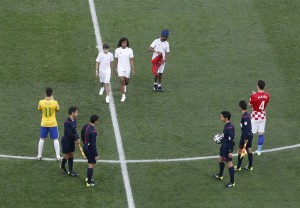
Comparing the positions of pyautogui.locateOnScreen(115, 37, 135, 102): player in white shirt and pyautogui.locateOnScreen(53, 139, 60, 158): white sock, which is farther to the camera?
pyautogui.locateOnScreen(115, 37, 135, 102): player in white shirt

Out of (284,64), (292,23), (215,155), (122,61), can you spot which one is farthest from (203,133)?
(292,23)

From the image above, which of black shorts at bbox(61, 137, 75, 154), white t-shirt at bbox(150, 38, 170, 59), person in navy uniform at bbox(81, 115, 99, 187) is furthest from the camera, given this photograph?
white t-shirt at bbox(150, 38, 170, 59)

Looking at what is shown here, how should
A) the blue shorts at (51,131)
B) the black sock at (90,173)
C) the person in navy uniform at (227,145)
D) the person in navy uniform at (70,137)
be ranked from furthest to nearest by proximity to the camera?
the blue shorts at (51,131), the person in navy uniform at (70,137), the black sock at (90,173), the person in navy uniform at (227,145)

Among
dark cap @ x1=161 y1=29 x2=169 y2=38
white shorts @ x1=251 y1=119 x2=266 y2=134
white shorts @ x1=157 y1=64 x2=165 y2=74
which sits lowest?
white shorts @ x1=251 y1=119 x2=266 y2=134

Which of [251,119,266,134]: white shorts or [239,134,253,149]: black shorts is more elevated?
[251,119,266,134]: white shorts

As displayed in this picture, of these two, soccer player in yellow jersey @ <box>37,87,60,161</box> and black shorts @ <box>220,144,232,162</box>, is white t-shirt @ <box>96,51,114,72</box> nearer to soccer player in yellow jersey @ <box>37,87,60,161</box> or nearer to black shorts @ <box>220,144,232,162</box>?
soccer player in yellow jersey @ <box>37,87,60,161</box>

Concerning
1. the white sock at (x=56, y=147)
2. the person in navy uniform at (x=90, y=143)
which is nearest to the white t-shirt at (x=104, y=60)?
the white sock at (x=56, y=147)

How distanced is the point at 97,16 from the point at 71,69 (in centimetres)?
373

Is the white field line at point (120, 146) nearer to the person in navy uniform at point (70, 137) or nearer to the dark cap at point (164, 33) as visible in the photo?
the person in navy uniform at point (70, 137)

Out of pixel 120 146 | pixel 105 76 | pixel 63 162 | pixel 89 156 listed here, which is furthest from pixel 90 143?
pixel 105 76

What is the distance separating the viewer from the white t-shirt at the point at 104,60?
25.7 m

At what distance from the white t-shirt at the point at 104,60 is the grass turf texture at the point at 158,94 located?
1.00m

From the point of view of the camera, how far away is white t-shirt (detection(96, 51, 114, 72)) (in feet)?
84.2

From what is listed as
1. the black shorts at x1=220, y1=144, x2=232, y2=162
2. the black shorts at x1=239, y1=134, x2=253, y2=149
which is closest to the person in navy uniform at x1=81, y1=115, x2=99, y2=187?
the black shorts at x1=220, y1=144, x2=232, y2=162
